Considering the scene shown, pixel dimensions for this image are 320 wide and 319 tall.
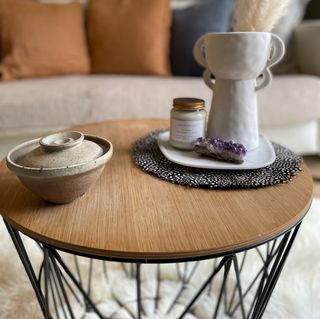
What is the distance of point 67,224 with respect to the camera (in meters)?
0.49

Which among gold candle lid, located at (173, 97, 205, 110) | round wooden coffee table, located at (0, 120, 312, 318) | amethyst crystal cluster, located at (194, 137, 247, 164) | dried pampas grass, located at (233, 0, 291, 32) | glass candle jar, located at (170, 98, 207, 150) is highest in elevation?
dried pampas grass, located at (233, 0, 291, 32)

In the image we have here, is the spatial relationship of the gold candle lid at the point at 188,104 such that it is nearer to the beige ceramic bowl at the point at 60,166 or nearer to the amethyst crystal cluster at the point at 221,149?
the amethyst crystal cluster at the point at 221,149

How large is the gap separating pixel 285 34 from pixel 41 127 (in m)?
1.19

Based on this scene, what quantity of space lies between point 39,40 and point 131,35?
418mm

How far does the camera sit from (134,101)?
4.63 feet

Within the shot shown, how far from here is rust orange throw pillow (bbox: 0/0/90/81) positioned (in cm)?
162

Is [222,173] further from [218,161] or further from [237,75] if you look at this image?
[237,75]

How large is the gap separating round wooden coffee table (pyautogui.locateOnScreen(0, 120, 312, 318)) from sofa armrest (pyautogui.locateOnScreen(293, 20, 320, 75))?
3.89ft

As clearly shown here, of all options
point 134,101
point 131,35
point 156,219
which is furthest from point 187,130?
point 131,35

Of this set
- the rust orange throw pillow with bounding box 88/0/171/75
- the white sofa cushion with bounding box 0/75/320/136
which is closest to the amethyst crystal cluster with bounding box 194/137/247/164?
the white sofa cushion with bounding box 0/75/320/136

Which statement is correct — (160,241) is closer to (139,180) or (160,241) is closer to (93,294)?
(139,180)

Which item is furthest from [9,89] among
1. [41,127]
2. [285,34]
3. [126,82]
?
[285,34]

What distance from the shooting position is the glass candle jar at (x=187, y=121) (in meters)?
0.67

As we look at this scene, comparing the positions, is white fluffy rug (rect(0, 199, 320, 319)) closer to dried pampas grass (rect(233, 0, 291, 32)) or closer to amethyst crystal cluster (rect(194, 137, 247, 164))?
amethyst crystal cluster (rect(194, 137, 247, 164))
